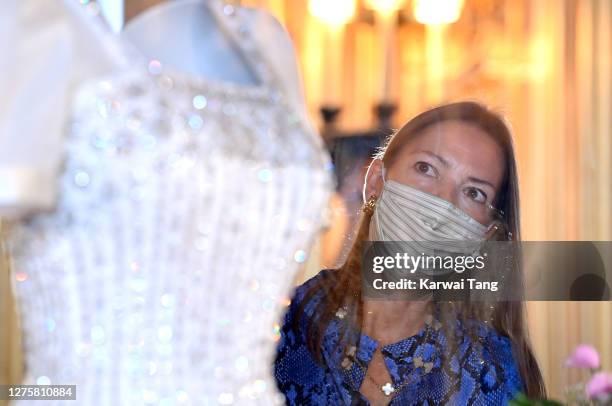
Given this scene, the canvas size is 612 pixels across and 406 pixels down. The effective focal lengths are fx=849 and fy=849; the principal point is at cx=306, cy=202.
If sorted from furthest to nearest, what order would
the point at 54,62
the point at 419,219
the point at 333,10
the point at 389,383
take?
1. the point at 333,10
2. the point at 419,219
3. the point at 389,383
4. the point at 54,62

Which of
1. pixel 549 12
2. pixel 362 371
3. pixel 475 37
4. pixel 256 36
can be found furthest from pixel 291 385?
pixel 549 12

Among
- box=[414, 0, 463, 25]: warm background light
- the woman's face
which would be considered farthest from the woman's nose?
box=[414, 0, 463, 25]: warm background light

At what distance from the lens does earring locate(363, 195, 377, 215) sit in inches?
74.8

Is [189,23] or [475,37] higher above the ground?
[475,37]

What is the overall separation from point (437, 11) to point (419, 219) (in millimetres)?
830

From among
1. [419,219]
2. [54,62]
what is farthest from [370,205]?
[54,62]

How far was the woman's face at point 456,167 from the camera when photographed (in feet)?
6.15

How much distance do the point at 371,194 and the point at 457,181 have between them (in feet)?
0.63

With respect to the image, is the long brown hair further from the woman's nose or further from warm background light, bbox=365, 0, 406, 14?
warm background light, bbox=365, 0, 406, 14

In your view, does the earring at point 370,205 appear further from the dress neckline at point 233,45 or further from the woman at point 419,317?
the dress neckline at point 233,45

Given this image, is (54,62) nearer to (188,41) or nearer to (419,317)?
(188,41)

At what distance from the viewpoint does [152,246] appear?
867mm

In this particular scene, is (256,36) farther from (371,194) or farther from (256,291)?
(371,194)

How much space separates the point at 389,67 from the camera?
93.7 inches
